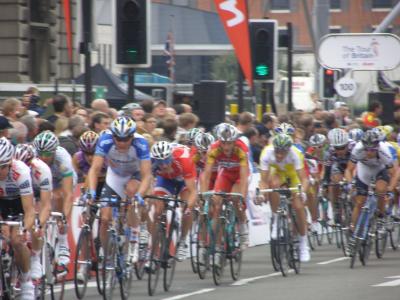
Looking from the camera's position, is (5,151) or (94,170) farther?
(94,170)

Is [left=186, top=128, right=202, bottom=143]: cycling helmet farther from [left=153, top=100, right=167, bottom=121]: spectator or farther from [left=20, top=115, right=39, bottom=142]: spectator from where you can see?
[left=20, top=115, right=39, bottom=142]: spectator

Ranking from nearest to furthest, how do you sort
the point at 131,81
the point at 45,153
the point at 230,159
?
the point at 45,153 → the point at 230,159 → the point at 131,81

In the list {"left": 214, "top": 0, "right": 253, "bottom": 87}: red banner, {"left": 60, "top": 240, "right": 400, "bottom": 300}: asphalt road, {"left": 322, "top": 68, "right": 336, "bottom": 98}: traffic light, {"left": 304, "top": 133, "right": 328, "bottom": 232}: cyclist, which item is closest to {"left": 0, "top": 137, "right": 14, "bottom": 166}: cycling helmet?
{"left": 60, "top": 240, "right": 400, "bottom": 300}: asphalt road

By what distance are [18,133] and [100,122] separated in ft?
8.64

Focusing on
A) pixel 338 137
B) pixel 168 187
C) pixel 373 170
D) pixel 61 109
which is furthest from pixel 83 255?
pixel 338 137

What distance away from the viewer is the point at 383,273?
16016 mm

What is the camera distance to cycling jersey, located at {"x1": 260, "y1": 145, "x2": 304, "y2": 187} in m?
16.8

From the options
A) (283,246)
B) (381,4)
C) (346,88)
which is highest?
(381,4)

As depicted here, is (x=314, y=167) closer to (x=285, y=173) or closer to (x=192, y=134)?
(x=285, y=173)

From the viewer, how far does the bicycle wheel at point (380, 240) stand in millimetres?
17750

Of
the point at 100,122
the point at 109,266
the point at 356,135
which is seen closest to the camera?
the point at 109,266

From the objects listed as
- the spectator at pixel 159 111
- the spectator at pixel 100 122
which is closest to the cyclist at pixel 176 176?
the spectator at pixel 100 122

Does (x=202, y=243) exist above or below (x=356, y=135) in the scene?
below

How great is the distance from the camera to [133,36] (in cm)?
1756
